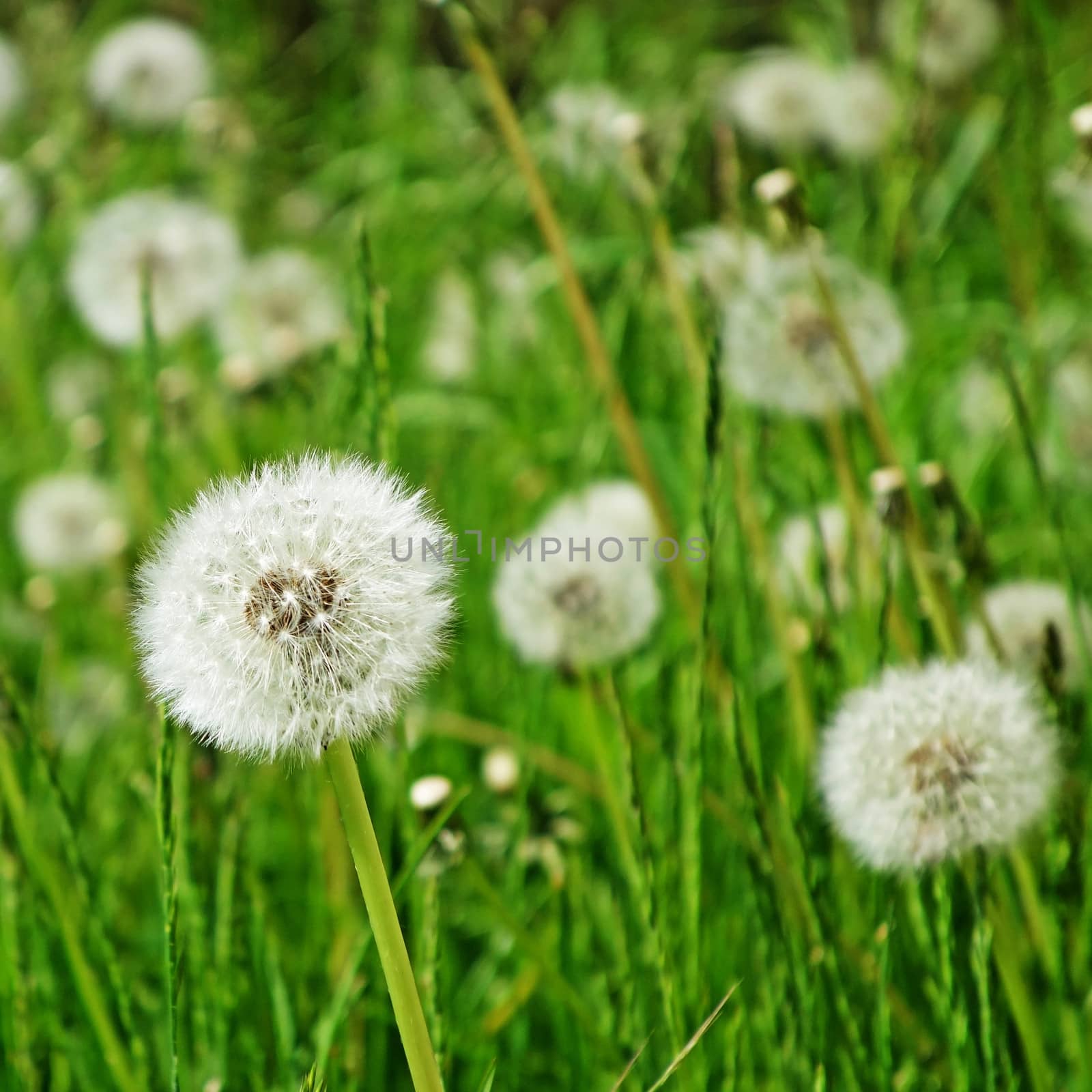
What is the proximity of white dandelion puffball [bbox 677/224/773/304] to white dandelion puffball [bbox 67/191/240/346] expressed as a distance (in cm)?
87

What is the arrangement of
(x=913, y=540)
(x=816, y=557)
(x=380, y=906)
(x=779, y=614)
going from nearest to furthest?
(x=380, y=906), (x=913, y=540), (x=816, y=557), (x=779, y=614)

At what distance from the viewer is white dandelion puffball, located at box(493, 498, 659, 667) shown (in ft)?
→ 4.37

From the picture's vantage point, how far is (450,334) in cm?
303

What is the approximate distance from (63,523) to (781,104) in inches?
70.0

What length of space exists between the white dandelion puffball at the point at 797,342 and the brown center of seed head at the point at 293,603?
35.2 inches

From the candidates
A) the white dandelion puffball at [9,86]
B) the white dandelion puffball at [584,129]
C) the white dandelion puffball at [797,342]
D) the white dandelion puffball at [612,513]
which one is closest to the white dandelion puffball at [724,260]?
the white dandelion puffball at [797,342]

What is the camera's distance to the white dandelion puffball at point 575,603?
1.33 meters

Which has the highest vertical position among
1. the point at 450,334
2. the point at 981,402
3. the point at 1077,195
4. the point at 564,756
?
the point at 450,334

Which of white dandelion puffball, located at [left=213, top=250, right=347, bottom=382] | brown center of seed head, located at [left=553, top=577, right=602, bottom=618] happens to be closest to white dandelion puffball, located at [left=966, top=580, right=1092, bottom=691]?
brown center of seed head, located at [left=553, top=577, right=602, bottom=618]

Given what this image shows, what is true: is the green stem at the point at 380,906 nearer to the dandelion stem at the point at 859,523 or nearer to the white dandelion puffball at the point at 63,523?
the dandelion stem at the point at 859,523

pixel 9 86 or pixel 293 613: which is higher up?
pixel 9 86

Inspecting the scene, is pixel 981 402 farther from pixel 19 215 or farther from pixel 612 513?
pixel 19 215

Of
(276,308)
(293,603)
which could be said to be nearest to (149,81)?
(276,308)

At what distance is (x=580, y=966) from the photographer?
3.83 feet
